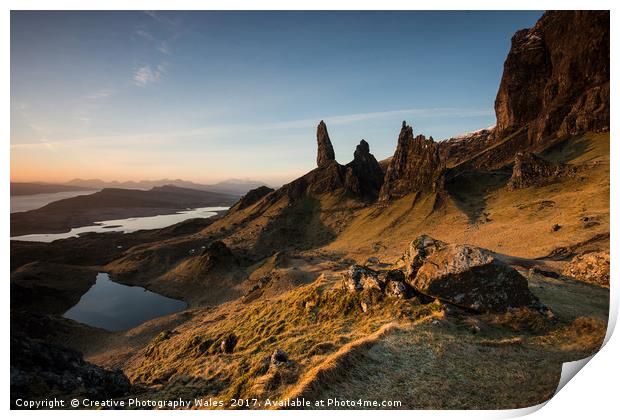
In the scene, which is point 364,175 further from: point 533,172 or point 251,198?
A: point 533,172

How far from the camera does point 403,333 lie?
46.4ft

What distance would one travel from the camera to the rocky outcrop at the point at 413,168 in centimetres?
8281

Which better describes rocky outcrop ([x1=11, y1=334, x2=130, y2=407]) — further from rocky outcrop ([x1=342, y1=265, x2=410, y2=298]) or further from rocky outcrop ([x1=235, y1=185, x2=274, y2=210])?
rocky outcrop ([x1=235, y1=185, x2=274, y2=210])

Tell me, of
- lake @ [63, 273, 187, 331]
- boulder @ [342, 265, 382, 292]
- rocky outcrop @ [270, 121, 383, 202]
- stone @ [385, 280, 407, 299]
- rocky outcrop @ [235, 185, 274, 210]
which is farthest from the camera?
rocky outcrop @ [235, 185, 274, 210]

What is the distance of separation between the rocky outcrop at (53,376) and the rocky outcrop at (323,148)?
4944 inches

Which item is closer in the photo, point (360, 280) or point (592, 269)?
point (360, 280)

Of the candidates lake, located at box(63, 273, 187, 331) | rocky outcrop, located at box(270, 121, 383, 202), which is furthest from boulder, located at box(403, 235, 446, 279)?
rocky outcrop, located at box(270, 121, 383, 202)

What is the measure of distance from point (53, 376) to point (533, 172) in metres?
87.3

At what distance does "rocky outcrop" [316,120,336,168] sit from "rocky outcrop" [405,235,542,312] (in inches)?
4745

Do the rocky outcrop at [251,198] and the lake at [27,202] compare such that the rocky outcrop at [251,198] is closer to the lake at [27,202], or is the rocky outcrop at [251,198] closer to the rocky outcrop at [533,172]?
the lake at [27,202]

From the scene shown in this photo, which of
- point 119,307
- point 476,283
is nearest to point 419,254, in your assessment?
point 476,283

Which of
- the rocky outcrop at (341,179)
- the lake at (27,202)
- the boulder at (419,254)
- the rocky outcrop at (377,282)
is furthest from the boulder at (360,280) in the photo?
A: the rocky outcrop at (341,179)

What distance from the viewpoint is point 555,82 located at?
96938 millimetres

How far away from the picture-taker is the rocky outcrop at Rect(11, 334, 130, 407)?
521 inches
